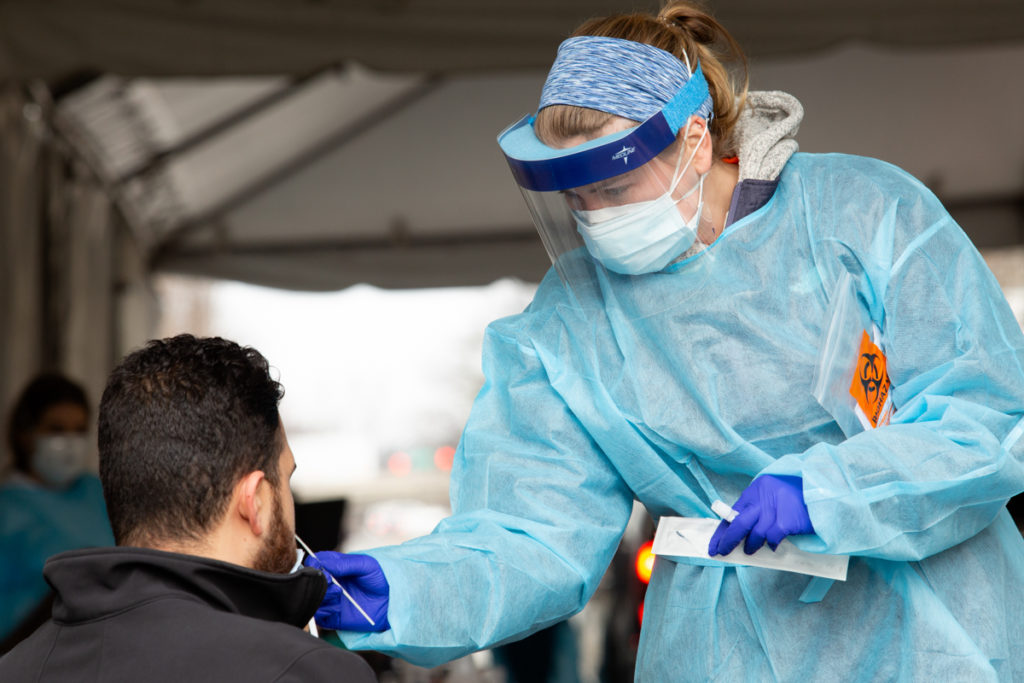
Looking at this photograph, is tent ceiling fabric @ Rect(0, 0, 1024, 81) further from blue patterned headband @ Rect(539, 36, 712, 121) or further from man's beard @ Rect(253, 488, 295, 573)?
man's beard @ Rect(253, 488, 295, 573)

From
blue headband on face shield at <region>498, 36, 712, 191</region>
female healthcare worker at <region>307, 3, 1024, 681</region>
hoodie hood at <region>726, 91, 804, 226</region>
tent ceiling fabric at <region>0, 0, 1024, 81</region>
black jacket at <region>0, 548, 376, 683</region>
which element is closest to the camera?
black jacket at <region>0, 548, 376, 683</region>

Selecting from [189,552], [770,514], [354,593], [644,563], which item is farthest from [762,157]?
[644,563]

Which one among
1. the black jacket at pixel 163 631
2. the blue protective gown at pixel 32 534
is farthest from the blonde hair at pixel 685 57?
the blue protective gown at pixel 32 534

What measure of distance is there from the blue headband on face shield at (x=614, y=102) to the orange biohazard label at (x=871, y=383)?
40 cm

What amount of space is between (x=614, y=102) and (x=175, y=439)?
75 cm

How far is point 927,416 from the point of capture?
144cm

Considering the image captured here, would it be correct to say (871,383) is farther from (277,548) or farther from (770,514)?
(277,548)

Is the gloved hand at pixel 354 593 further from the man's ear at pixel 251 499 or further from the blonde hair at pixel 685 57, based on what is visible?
the blonde hair at pixel 685 57

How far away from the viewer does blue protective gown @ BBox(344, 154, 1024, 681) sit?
1405 mm

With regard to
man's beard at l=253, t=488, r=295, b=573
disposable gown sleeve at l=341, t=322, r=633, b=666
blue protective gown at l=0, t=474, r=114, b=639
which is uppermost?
man's beard at l=253, t=488, r=295, b=573

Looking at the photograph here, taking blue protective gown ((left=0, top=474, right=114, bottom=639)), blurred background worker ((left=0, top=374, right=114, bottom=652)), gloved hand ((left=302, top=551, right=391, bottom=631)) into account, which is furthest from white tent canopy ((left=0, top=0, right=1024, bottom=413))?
gloved hand ((left=302, top=551, right=391, bottom=631))

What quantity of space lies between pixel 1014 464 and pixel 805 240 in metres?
0.42

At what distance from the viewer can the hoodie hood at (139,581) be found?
1182 millimetres

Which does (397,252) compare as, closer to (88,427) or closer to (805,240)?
(88,427)
